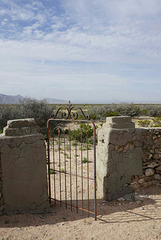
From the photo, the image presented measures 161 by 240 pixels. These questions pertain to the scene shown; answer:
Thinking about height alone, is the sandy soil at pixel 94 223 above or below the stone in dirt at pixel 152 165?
below

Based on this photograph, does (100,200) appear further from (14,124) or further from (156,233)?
(14,124)

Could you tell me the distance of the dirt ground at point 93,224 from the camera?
10.4ft

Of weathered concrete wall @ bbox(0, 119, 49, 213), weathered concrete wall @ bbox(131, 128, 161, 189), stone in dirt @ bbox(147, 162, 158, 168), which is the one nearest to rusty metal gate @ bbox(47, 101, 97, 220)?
weathered concrete wall @ bbox(0, 119, 49, 213)

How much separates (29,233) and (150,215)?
2.31 meters

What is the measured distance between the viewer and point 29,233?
3.24 meters

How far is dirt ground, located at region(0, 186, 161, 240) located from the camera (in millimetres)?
3162

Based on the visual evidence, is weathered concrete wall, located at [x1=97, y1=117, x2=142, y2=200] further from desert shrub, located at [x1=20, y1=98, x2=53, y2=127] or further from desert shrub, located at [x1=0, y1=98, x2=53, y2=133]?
desert shrub, located at [x1=20, y1=98, x2=53, y2=127]

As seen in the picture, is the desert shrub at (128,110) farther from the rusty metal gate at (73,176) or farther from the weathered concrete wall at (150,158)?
the weathered concrete wall at (150,158)

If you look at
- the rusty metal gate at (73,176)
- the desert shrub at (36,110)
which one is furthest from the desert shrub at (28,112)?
the rusty metal gate at (73,176)

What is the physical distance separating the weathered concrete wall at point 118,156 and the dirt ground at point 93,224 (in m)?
0.44

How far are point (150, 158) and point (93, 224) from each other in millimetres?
2276

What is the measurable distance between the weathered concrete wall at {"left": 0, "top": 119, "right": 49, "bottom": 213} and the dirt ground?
0.87 feet

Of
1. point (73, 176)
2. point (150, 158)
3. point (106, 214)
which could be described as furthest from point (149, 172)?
point (73, 176)

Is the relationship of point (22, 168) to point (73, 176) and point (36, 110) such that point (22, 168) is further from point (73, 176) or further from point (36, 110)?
point (36, 110)
